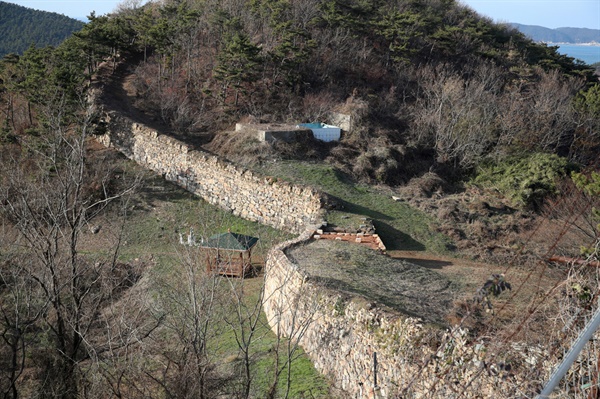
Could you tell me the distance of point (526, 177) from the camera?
1736cm

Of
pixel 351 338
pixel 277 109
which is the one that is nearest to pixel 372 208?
pixel 351 338

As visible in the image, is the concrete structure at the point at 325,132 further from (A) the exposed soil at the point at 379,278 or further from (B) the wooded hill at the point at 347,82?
(A) the exposed soil at the point at 379,278

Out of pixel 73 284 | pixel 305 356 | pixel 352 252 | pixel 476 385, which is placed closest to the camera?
pixel 476 385

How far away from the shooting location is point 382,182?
17984mm

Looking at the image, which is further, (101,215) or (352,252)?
(101,215)

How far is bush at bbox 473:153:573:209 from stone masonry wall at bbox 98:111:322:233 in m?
7.40

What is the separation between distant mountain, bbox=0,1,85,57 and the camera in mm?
41000

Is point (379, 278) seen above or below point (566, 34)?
below

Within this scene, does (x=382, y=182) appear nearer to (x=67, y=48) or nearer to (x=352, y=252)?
(x=352, y=252)

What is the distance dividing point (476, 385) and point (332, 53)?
22.7m

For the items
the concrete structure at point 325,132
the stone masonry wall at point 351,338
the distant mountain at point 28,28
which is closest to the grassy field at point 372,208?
the concrete structure at point 325,132

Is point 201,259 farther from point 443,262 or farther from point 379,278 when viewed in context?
point 443,262

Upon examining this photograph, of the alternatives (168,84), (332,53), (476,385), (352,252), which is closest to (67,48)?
(168,84)

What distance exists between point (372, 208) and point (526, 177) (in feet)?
20.6
